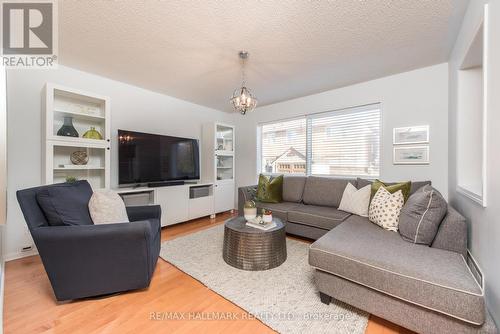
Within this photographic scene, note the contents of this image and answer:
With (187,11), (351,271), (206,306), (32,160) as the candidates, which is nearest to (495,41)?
(351,271)

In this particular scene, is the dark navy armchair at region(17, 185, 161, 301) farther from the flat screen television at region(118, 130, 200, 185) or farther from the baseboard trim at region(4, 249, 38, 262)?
the flat screen television at region(118, 130, 200, 185)

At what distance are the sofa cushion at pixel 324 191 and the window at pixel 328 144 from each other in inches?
16.5

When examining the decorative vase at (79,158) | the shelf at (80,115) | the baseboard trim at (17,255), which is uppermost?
the shelf at (80,115)

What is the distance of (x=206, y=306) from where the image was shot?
1.56 m

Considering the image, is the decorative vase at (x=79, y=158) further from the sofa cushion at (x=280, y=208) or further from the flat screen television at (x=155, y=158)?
the sofa cushion at (x=280, y=208)

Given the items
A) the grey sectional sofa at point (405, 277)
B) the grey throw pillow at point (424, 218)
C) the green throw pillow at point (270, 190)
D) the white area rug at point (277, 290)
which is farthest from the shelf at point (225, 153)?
the grey throw pillow at point (424, 218)

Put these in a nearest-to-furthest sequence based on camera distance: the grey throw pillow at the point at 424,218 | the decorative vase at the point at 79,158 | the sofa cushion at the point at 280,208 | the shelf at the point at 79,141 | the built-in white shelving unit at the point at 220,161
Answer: the grey throw pillow at the point at 424,218
the shelf at the point at 79,141
the decorative vase at the point at 79,158
the sofa cushion at the point at 280,208
the built-in white shelving unit at the point at 220,161

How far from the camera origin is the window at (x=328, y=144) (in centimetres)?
313

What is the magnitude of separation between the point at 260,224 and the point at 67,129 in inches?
98.8

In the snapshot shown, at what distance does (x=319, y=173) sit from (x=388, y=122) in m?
1.26

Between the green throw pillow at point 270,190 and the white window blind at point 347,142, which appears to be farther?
the green throw pillow at point 270,190

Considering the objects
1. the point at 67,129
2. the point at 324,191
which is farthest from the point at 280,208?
the point at 67,129

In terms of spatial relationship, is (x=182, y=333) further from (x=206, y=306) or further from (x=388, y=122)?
(x=388, y=122)

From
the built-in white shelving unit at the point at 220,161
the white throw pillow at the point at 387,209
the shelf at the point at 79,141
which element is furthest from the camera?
the built-in white shelving unit at the point at 220,161
